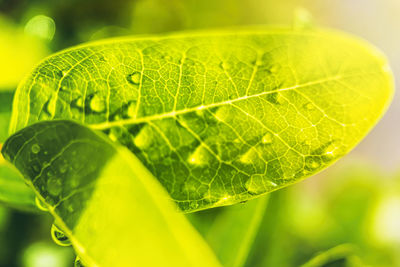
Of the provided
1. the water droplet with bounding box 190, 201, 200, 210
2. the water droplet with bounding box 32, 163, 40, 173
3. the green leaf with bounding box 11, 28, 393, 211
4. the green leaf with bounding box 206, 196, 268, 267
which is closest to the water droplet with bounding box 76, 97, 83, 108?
the green leaf with bounding box 11, 28, 393, 211

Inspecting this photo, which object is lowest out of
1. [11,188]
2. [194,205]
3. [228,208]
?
[228,208]

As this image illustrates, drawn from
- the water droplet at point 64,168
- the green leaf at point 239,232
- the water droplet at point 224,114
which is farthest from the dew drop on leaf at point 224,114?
the green leaf at point 239,232

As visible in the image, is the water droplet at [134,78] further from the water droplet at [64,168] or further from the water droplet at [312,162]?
the water droplet at [312,162]

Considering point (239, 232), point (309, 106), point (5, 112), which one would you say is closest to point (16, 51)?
point (5, 112)

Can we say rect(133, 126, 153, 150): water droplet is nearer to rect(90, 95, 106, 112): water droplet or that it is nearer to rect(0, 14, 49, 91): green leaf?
rect(90, 95, 106, 112): water droplet

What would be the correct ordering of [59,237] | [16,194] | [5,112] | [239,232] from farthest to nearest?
[239,232] → [5,112] → [16,194] → [59,237]

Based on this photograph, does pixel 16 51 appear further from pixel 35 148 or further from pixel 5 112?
pixel 35 148
